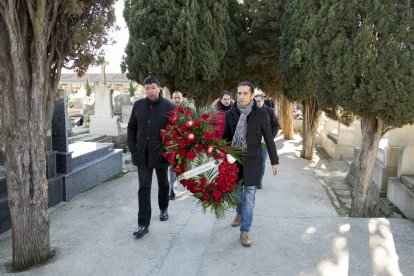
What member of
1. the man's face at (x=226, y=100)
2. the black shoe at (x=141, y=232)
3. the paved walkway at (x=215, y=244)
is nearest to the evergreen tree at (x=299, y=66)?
the man's face at (x=226, y=100)

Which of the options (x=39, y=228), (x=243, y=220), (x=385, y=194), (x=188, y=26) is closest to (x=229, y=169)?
(x=243, y=220)

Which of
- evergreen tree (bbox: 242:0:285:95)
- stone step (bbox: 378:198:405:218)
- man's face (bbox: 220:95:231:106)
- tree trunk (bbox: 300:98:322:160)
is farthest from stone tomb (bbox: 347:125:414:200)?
evergreen tree (bbox: 242:0:285:95)

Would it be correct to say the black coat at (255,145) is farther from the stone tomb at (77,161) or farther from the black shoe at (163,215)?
the stone tomb at (77,161)

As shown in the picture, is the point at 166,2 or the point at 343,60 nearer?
the point at 343,60

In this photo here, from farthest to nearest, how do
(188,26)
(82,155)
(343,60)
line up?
(188,26) < (82,155) < (343,60)

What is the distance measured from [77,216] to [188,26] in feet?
20.5

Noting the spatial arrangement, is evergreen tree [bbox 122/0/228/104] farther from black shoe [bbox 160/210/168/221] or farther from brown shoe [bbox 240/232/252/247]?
brown shoe [bbox 240/232/252/247]

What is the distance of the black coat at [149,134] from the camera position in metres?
3.98

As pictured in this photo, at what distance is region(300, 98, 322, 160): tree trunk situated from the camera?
11.2 metres

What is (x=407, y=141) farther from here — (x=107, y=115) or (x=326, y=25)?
(x=107, y=115)

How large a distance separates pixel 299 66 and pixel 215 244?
7.89 meters

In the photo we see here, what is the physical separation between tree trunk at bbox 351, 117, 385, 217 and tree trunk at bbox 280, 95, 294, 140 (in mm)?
9395

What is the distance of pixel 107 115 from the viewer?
38.8 feet

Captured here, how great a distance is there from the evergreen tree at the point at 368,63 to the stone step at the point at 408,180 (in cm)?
61
